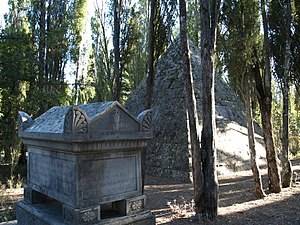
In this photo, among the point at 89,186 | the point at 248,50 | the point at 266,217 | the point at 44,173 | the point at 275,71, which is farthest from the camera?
the point at 275,71

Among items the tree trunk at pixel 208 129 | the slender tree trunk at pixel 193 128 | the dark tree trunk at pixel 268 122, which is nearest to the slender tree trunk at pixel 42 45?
the slender tree trunk at pixel 193 128

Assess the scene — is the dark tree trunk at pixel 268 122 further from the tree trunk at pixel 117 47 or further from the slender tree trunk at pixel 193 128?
the tree trunk at pixel 117 47

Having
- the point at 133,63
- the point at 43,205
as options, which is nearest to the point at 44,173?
the point at 43,205

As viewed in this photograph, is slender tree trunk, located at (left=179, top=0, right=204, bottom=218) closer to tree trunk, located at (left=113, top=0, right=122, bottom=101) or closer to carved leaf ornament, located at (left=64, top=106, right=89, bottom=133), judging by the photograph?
carved leaf ornament, located at (left=64, top=106, right=89, bottom=133)

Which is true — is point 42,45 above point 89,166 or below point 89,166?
above

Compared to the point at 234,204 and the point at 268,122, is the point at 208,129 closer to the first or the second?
the point at 234,204

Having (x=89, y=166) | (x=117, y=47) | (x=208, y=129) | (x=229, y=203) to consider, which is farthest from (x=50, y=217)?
(x=117, y=47)

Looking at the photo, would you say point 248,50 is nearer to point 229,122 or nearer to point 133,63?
point 229,122

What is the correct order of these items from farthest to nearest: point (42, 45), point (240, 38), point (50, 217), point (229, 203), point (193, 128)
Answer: point (42, 45) → point (240, 38) → point (229, 203) → point (193, 128) → point (50, 217)

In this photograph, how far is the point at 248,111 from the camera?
6.99m

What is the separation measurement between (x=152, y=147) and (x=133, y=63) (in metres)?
11.9

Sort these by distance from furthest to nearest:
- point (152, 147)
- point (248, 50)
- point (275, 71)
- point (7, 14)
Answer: point (7, 14)
point (152, 147)
point (275, 71)
point (248, 50)

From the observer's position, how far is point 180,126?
1120cm

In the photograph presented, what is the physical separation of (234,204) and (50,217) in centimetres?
427
